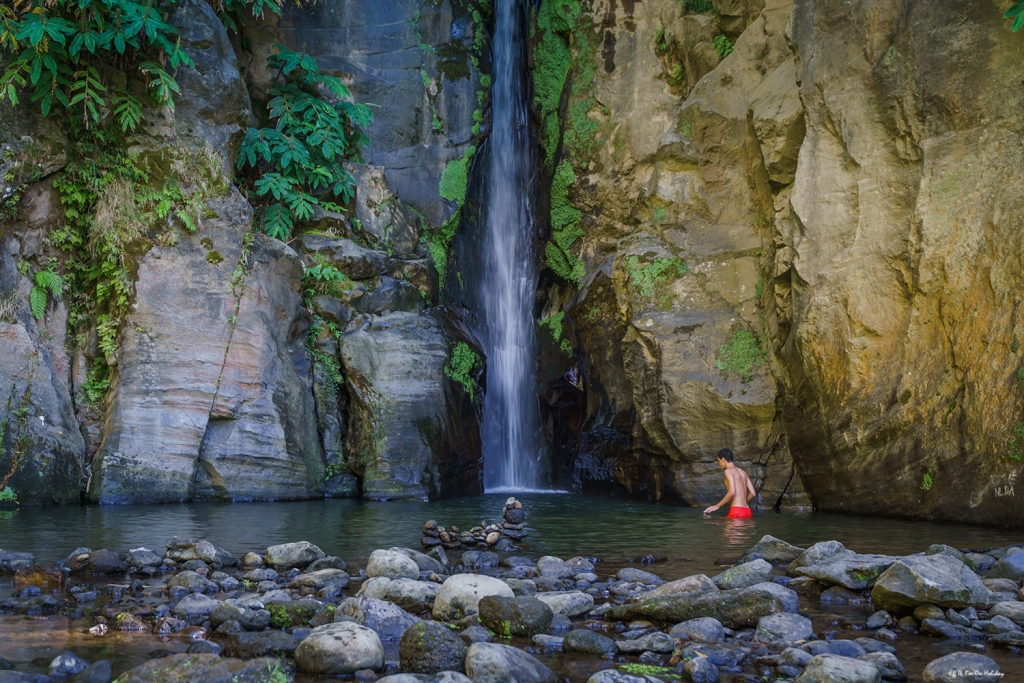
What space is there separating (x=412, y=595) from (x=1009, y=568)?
370 centimetres

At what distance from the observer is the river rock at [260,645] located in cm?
334

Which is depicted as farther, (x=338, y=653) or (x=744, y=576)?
(x=744, y=576)

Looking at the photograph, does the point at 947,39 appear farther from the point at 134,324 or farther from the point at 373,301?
the point at 134,324

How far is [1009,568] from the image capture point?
16.1 ft

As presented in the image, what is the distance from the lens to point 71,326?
436 inches

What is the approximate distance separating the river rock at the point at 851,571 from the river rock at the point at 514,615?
A: 1794 millimetres

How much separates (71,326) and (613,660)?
10306 millimetres

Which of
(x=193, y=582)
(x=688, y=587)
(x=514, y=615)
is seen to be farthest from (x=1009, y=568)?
(x=193, y=582)

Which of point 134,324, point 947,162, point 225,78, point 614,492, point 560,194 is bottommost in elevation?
point 614,492

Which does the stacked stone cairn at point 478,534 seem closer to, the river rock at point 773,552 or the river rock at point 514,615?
the river rock at point 773,552

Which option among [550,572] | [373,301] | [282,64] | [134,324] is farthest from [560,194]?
[550,572]

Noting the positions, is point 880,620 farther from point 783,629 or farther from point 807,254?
point 807,254

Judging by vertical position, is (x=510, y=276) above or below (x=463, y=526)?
Answer: above

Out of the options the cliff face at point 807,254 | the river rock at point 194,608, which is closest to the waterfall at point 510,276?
the cliff face at point 807,254
